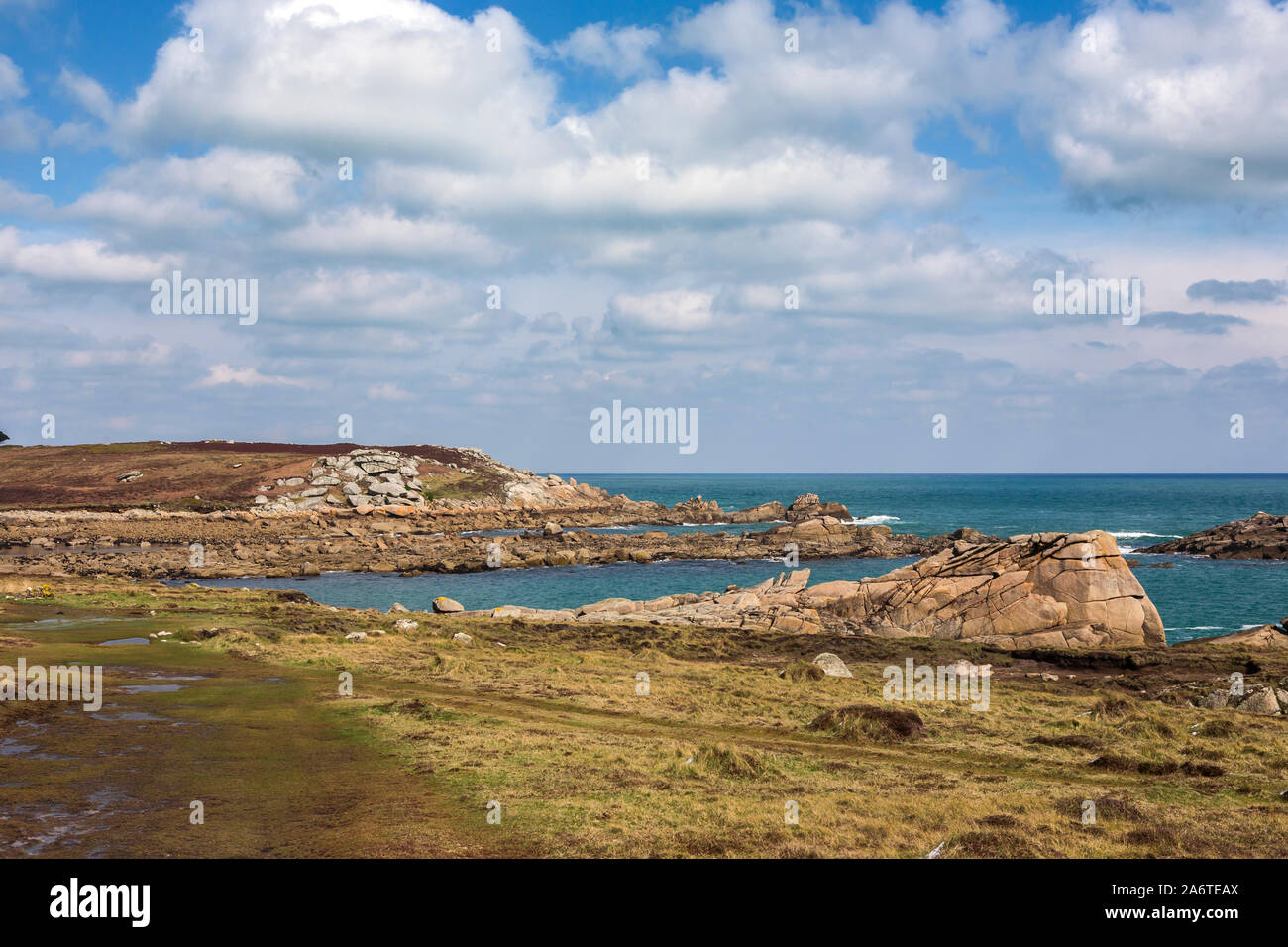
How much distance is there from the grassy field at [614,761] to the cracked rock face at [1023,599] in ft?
22.7

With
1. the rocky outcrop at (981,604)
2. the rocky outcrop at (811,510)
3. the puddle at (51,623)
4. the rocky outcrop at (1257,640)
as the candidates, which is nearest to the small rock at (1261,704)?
the rocky outcrop at (981,604)

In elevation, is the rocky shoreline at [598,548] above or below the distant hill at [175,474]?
below

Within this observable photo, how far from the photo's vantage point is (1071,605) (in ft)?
146

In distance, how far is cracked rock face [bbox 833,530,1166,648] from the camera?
43.8m

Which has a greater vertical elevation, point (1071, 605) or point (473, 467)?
point (473, 467)

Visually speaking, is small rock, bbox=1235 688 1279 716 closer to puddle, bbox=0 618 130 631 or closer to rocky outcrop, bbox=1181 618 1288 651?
rocky outcrop, bbox=1181 618 1288 651

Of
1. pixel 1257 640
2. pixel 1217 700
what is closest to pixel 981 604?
pixel 1257 640

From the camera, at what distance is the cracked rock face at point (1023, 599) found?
144ft

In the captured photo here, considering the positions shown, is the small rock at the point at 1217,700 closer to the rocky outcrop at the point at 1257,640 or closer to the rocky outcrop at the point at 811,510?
the rocky outcrop at the point at 1257,640

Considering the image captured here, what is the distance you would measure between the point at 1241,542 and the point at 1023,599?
6678 centimetres

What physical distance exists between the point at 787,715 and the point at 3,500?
14650 cm

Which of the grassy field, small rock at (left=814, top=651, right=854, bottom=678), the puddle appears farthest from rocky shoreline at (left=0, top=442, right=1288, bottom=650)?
the puddle
